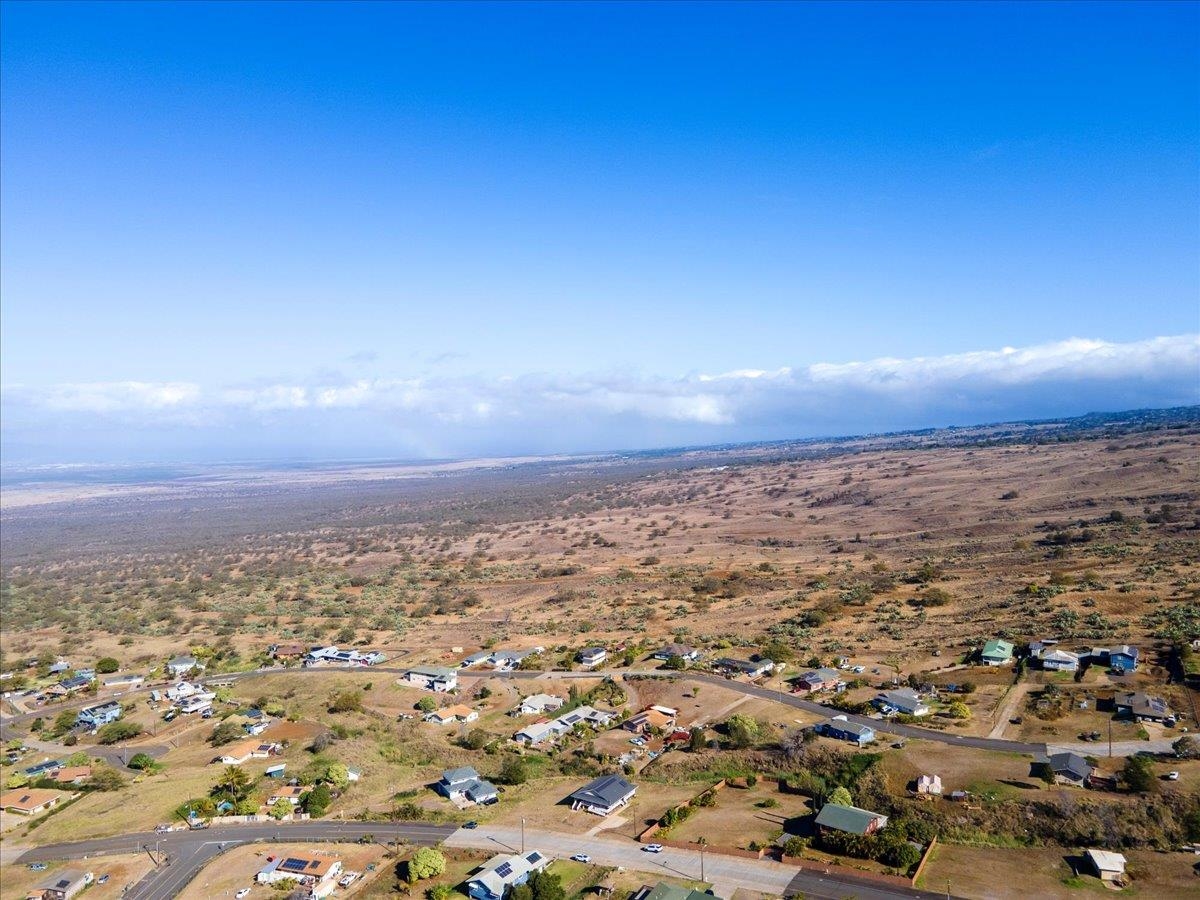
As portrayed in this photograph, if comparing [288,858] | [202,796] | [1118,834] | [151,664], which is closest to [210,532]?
[151,664]

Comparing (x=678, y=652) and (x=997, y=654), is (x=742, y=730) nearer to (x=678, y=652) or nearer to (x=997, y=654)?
(x=678, y=652)

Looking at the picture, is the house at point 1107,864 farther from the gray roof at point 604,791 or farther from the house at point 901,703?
the gray roof at point 604,791

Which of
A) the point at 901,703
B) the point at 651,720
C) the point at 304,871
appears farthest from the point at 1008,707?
the point at 304,871

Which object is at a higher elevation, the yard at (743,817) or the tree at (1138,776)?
the tree at (1138,776)

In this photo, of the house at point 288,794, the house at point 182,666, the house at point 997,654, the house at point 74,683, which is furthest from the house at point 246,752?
the house at point 997,654

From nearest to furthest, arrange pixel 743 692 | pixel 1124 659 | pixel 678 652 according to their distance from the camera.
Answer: pixel 1124 659 < pixel 743 692 < pixel 678 652

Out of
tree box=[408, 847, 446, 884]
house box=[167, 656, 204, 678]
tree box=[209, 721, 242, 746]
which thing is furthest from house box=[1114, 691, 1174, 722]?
house box=[167, 656, 204, 678]
